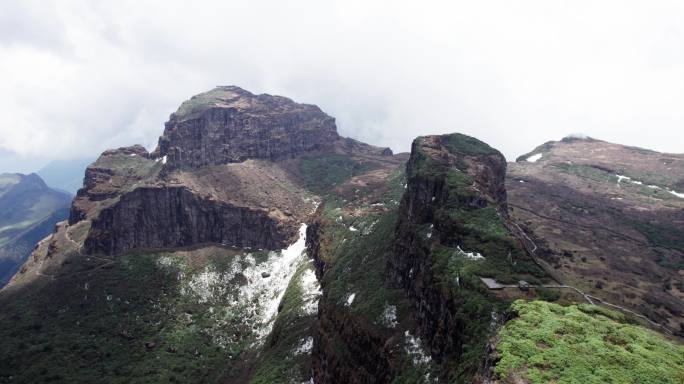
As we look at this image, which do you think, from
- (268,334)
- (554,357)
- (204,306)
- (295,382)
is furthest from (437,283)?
(204,306)

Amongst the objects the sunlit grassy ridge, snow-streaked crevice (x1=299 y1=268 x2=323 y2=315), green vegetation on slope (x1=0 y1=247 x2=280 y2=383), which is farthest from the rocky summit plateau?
snow-streaked crevice (x1=299 y1=268 x2=323 y2=315)

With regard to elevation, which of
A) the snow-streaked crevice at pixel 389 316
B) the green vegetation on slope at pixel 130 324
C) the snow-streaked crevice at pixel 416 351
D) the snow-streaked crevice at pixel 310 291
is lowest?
the green vegetation on slope at pixel 130 324

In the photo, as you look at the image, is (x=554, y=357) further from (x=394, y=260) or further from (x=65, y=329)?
(x=65, y=329)

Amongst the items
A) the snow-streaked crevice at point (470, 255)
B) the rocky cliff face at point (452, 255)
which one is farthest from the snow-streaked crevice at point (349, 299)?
the snow-streaked crevice at point (470, 255)

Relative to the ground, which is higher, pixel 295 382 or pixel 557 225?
pixel 557 225

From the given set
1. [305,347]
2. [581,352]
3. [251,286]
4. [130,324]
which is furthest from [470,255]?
[130,324]

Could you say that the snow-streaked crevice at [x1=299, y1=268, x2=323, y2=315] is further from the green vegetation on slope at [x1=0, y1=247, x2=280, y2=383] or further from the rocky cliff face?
the rocky cliff face

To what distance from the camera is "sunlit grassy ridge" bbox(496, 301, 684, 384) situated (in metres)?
36.5

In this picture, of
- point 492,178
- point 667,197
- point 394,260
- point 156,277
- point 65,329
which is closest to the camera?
point 394,260

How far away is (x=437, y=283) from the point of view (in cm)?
7588

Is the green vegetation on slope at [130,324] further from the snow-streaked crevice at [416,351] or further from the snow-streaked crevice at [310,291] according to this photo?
the snow-streaked crevice at [416,351]

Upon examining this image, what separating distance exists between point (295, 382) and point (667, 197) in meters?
192

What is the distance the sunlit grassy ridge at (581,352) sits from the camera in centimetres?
3650

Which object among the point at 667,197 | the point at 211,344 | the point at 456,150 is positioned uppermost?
the point at 456,150
